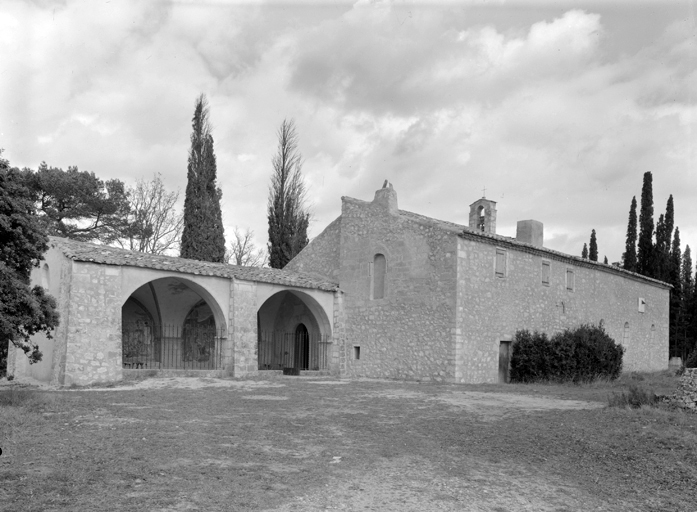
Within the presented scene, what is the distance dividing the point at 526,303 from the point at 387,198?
6.25 meters

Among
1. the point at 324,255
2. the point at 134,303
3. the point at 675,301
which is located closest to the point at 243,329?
the point at 134,303

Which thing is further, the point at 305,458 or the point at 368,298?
the point at 368,298

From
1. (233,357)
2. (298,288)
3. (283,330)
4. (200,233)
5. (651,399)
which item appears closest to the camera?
(651,399)

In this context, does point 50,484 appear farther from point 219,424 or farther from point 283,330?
point 283,330

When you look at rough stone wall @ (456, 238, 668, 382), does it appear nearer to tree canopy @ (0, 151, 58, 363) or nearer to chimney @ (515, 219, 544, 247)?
chimney @ (515, 219, 544, 247)

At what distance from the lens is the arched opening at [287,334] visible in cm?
2498

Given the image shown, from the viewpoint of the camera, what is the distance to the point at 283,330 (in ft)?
86.6

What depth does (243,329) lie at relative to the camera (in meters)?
20.4

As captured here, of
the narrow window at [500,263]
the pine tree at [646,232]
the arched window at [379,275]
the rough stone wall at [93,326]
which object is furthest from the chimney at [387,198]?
the pine tree at [646,232]

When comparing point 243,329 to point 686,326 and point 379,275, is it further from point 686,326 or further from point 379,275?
point 686,326

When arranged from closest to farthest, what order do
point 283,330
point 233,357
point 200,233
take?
point 233,357
point 283,330
point 200,233

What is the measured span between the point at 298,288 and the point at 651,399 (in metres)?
13.0

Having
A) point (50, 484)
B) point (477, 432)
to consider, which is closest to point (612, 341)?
point (477, 432)

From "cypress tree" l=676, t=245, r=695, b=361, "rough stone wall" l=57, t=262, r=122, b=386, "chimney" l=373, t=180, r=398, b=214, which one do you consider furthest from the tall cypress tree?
"rough stone wall" l=57, t=262, r=122, b=386
